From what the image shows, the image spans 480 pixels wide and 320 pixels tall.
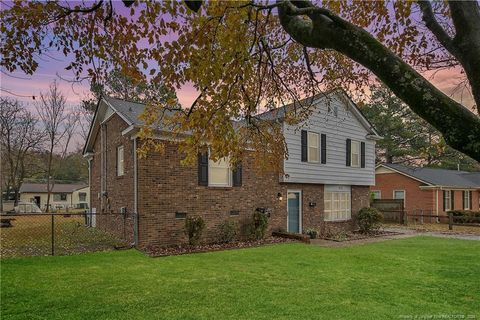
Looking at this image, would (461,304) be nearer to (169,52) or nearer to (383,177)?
(169,52)

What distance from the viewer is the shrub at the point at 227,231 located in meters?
13.3

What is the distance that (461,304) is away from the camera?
245 inches

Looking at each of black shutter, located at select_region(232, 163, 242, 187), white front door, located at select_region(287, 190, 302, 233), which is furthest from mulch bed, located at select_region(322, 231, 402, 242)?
black shutter, located at select_region(232, 163, 242, 187)

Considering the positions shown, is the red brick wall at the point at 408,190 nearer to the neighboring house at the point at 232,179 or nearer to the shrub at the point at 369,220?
the neighboring house at the point at 232,179

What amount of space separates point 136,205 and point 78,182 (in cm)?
5678

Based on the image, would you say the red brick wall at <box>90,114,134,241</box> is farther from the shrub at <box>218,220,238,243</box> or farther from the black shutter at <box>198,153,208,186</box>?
the shrub at <box>218,220,238,243</box>

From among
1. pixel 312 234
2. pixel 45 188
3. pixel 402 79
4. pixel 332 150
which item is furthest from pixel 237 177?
pixel 45 188

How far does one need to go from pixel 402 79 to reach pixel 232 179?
11.7 meters

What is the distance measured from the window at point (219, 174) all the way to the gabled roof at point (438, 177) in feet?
55.9

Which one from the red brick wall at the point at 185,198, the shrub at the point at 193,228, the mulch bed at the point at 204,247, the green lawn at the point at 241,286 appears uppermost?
the red brick wall at the point at 185,198

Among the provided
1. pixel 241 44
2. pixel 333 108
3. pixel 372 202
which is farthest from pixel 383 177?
pixel 241 44

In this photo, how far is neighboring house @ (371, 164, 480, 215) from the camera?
26.6m

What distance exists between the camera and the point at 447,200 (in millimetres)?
27906

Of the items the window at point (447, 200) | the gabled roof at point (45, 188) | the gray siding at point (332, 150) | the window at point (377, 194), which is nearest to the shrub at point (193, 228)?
the gray siding at point (332, 150)
